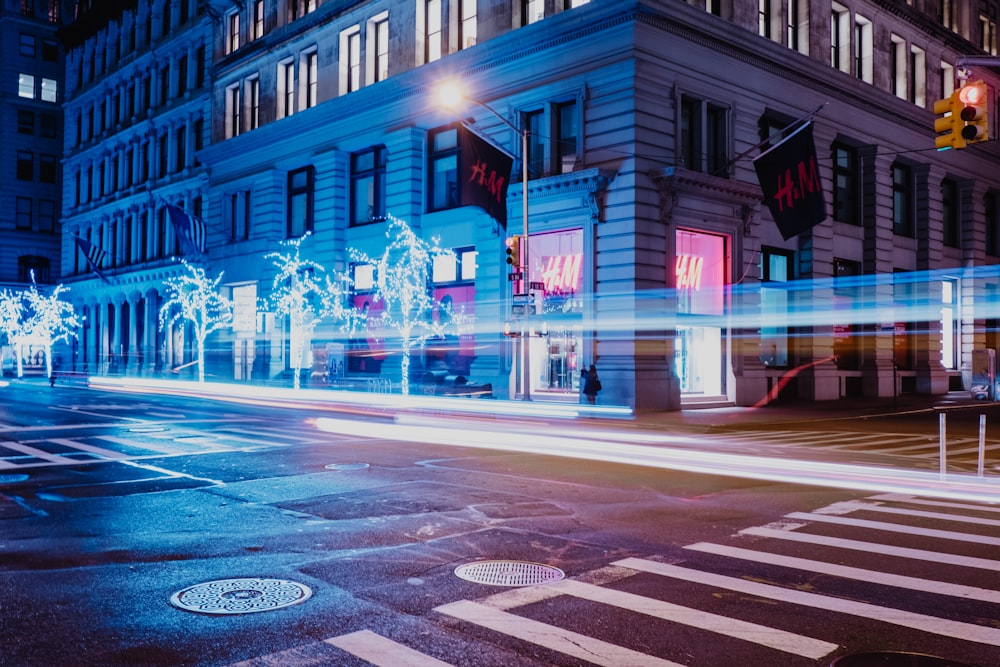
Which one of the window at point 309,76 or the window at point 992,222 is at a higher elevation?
the window at point 309,76

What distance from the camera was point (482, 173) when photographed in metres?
29.1

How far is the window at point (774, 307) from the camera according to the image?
34219mm

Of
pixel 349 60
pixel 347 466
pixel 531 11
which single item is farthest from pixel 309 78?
pixel 347 466

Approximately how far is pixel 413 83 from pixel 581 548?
31.4m

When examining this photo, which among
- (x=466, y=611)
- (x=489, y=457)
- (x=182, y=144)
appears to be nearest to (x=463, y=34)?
(x=489, y=457)

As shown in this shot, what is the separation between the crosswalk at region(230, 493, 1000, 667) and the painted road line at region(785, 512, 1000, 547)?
0.21 feet

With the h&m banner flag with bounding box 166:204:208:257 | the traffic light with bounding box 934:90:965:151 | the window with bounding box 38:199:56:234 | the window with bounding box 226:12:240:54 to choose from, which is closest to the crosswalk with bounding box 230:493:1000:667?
the traffic light with bounding box 934:90:965:151

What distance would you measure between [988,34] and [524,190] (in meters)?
36.5

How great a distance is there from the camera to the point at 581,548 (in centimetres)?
884

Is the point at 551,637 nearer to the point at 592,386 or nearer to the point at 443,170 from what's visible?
the point at 592,386

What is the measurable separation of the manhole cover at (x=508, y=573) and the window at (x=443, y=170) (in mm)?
29048

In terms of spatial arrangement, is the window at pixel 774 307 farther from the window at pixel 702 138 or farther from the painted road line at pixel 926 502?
the painted road line at pixel 926 502


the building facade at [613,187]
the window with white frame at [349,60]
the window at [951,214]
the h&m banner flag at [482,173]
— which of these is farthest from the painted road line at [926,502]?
the window at [951,214]

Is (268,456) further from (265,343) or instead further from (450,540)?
(265,343)
